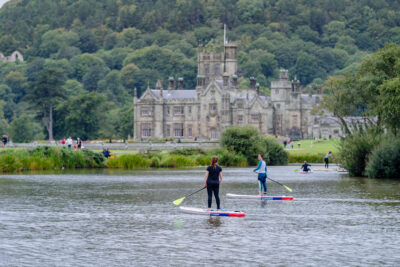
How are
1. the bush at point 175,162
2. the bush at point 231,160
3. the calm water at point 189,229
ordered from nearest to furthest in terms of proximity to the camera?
the calm water at point 189,229, the bush at point 175,162, the bush at point 231,160

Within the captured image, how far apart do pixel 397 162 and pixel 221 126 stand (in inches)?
3451

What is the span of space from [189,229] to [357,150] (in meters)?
30.8

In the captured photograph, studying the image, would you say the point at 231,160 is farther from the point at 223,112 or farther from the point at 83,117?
the point at 83,117

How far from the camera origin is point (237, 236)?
27672 millimetres

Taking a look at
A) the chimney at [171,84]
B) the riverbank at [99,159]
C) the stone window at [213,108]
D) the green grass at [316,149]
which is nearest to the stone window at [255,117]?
the stone window at [213,108]

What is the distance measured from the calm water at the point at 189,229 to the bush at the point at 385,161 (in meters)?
8.11

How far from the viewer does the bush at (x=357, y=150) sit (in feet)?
188

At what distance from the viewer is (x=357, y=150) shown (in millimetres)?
57844

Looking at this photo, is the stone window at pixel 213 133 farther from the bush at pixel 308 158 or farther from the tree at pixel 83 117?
the bush at pixel 308 158

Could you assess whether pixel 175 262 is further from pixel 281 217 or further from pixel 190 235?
pixel 281 217

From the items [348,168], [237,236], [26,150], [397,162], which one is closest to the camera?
[237,236]

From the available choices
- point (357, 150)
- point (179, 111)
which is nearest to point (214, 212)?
point (357, 150)

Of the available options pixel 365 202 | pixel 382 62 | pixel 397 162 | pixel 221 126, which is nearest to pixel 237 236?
pixel 365 202

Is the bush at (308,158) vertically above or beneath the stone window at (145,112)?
beneath
